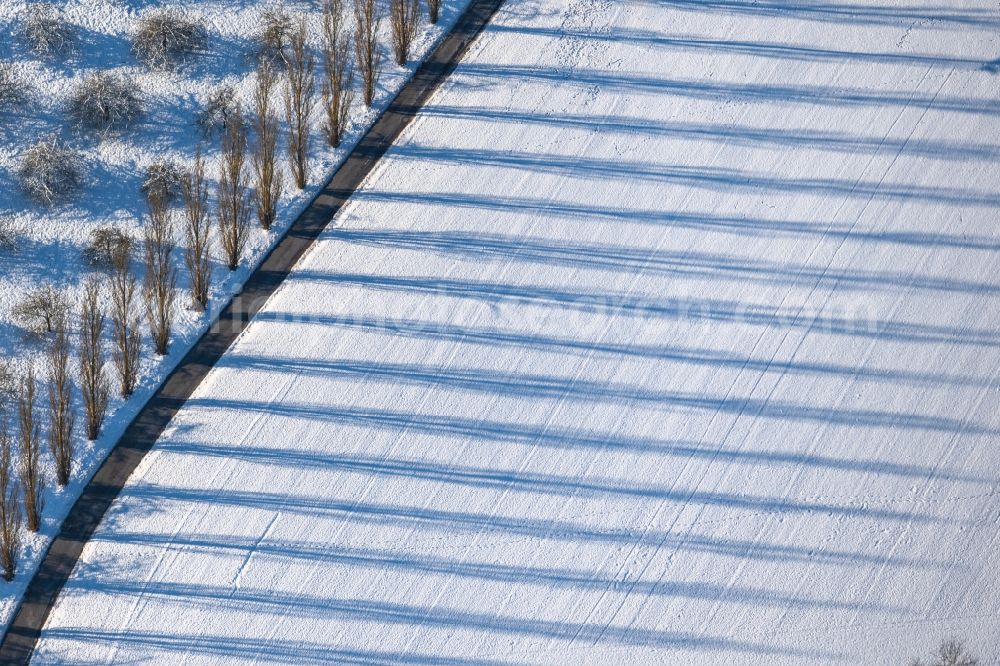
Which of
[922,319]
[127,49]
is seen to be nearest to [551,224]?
[922,319]

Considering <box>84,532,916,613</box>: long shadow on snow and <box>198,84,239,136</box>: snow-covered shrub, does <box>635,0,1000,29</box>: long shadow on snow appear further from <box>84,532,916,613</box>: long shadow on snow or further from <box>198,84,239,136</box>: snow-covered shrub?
<box>84,532,916,613</box>: long shadow on snow

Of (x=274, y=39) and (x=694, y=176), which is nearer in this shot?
(x=274, y=39)

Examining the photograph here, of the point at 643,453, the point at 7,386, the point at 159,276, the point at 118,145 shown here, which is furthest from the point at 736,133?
the point at 7,386

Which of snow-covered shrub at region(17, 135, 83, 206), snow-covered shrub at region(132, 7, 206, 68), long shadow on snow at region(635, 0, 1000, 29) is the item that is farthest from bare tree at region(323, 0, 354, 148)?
long shadow on snow at region(635, 0, 1000, 29)

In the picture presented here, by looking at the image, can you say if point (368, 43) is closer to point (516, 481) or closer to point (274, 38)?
point (274, 38)

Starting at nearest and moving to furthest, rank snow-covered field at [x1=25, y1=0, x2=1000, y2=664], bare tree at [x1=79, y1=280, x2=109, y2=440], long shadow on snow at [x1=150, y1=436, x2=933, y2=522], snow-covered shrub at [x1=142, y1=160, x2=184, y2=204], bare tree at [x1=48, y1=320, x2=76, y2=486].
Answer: bare tree at [x1=48, y1=320, x2=76, y2=486], bare tree at [x1=79, y1=280, x2=109, y2=440], snow-covered field at [x1=25, y1=0, x2=1000, y2=664], long shadow on snow at [x1=150, y1=436, x2=933, y2=522], snow-covered shrub at [x1=142, y1=160, x2=184, y2=204]

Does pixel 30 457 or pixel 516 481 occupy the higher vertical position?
pixel 516 481

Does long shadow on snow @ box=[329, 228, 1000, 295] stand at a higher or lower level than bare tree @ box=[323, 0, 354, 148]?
lower

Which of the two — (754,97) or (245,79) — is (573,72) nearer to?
(754,97)
